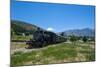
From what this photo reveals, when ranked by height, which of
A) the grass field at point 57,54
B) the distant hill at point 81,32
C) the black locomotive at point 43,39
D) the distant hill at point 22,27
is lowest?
the grass field at point 57,54

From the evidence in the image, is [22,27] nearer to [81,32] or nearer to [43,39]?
[43,39]

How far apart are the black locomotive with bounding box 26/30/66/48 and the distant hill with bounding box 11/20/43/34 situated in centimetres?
8

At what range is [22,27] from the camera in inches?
121

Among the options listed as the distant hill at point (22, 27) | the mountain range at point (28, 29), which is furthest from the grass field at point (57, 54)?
the distant hill at point (22, 27)

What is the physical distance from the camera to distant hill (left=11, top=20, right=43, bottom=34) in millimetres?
3006

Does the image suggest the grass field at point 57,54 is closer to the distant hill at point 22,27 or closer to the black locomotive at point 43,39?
the black locomotive at point 43,39

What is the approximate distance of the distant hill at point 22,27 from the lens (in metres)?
3.01

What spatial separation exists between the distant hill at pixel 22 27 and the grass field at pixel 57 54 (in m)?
0.29

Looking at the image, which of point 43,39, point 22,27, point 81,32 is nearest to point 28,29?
point 22,27

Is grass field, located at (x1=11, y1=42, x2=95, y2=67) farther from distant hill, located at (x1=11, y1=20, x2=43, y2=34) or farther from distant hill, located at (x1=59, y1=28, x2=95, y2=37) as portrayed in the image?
distant hill, located at (x1=11, y1=20, x2=43, y2=34)

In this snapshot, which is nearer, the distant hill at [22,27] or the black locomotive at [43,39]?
the distant hill at [22,27]

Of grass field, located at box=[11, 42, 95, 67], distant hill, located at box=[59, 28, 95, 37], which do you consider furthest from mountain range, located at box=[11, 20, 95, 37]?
grass field, located at box=[11, 42, 95, 67]

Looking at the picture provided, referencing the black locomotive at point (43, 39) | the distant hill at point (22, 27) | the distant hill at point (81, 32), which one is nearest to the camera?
the distant hill at point (22, 27)
